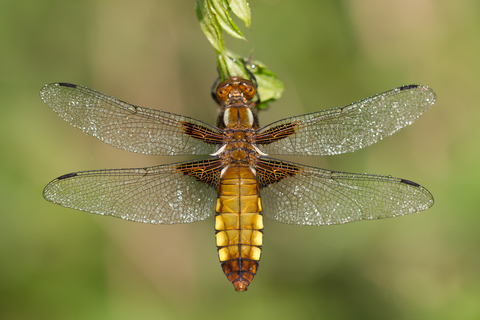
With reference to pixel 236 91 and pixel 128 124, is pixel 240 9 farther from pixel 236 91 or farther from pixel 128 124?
pixel 128 124

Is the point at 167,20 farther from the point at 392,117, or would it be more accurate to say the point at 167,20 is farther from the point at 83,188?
the point at 392,117

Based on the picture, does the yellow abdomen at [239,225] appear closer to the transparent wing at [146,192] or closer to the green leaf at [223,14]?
the transparent wing at [146,192]

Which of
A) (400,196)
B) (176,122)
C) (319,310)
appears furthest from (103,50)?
(319,310)

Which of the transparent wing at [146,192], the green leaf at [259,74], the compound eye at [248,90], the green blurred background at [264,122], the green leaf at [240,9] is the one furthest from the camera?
the green blurred background at [264,122]

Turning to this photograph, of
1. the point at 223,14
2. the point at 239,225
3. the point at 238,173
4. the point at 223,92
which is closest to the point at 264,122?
the point at 223,92

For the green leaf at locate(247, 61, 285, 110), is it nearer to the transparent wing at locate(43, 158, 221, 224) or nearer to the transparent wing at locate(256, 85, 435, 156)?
the transparent wing at locate(256, 85, 435, 156)

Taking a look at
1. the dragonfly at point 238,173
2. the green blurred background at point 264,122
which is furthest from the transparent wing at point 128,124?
the green blurred background at point 264,122
